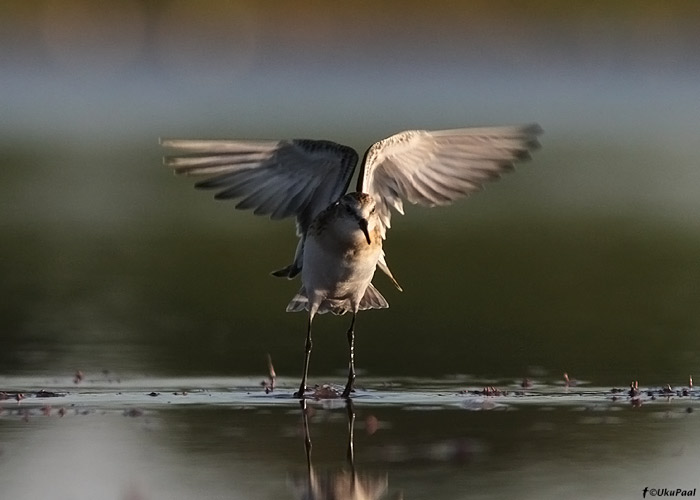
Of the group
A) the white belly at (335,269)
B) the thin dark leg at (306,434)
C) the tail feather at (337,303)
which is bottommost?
the thin dark leg at (306,434)

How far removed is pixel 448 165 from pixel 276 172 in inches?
49.9

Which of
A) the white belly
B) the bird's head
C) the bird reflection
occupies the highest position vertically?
the bird's head

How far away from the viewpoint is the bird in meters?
11.7

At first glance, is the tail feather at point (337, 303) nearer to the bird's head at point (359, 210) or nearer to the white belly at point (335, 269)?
the white belly at point (335, 269)

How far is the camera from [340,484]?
8.40 metres

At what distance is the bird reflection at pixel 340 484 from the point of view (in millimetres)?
8141

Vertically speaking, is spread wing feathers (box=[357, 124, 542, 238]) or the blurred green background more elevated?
spread wing feathers (box=[357, 124, 542, 238])

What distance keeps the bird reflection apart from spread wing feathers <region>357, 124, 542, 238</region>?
12.3 feet

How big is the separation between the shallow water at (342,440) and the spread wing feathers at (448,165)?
1.41m

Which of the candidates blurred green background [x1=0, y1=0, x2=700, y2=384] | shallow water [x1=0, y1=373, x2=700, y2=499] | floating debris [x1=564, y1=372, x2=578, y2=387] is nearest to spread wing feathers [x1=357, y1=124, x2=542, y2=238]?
blurred green background [x1=0, y1=0, x2=700, y2=384]

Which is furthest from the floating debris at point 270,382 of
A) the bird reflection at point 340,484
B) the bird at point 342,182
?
the bird reflection at point 340,484

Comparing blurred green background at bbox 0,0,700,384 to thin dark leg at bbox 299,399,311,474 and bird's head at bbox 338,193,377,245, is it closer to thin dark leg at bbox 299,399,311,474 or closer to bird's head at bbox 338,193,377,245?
bird's head at bbox 338,193,377,245

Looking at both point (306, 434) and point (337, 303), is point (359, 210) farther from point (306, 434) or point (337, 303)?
point (306, 434)

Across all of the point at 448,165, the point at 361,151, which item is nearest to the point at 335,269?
the point at 448,165
